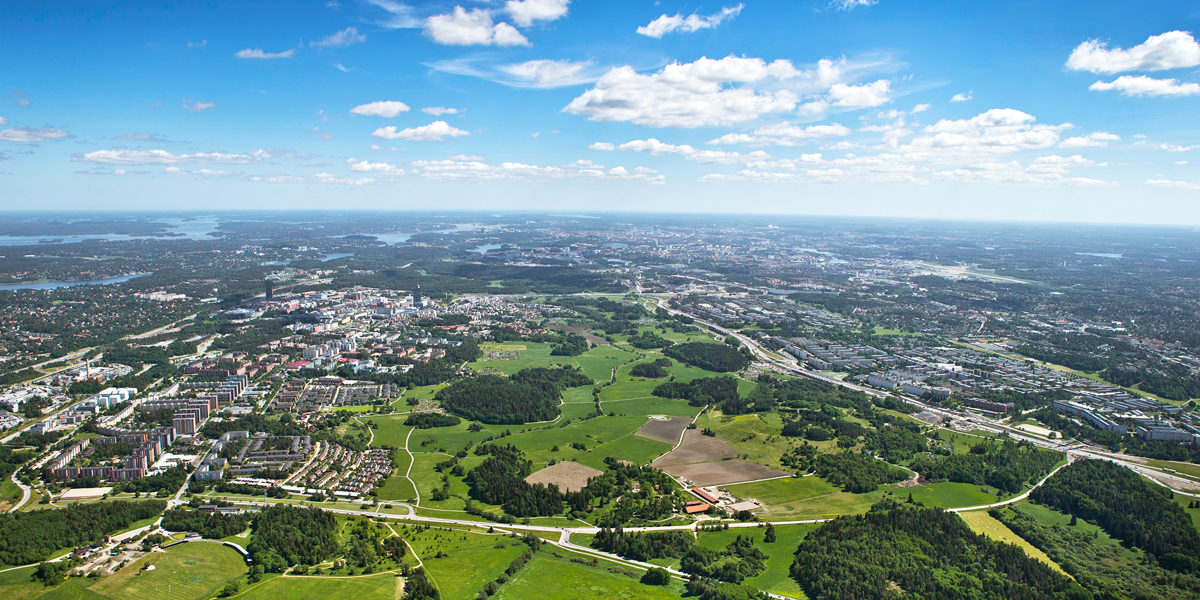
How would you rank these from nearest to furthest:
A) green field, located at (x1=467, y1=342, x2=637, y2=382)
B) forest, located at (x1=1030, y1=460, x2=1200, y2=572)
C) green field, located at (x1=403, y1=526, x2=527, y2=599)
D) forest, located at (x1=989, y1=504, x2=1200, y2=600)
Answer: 1. forest, located at (x1=989, y1=504, x2=1200, y2=600)
2. green field, located at (x1=403, y1=526, x2=527, y2=599)
3. forest, located at (x1=1030, y1=460, x2=1200, y2=572)
4. green field, located at (x1=467, y1=342, x2=637, y2=382)

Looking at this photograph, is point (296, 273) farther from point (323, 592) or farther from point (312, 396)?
point (323, 592)

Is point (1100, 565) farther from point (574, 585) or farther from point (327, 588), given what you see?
point (327, 588)

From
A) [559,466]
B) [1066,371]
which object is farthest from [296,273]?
[1066,371]

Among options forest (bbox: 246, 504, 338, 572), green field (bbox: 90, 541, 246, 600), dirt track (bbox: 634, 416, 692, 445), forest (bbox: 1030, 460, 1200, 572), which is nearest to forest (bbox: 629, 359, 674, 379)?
dirt track (bbox: 634, 416, 692, 445)

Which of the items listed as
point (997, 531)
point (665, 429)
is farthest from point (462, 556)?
point (997, 531)

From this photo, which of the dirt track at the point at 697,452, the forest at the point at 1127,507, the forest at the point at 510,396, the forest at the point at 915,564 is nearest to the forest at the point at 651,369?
the forest at the point at 510,396

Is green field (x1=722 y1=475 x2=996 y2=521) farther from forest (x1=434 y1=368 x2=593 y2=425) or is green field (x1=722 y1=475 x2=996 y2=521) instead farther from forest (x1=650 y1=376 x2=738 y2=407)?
forest (x1=434 y1=368 x2=593 y2=425)

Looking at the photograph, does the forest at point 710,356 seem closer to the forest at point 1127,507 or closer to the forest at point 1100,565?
the forest at point 1127,507
